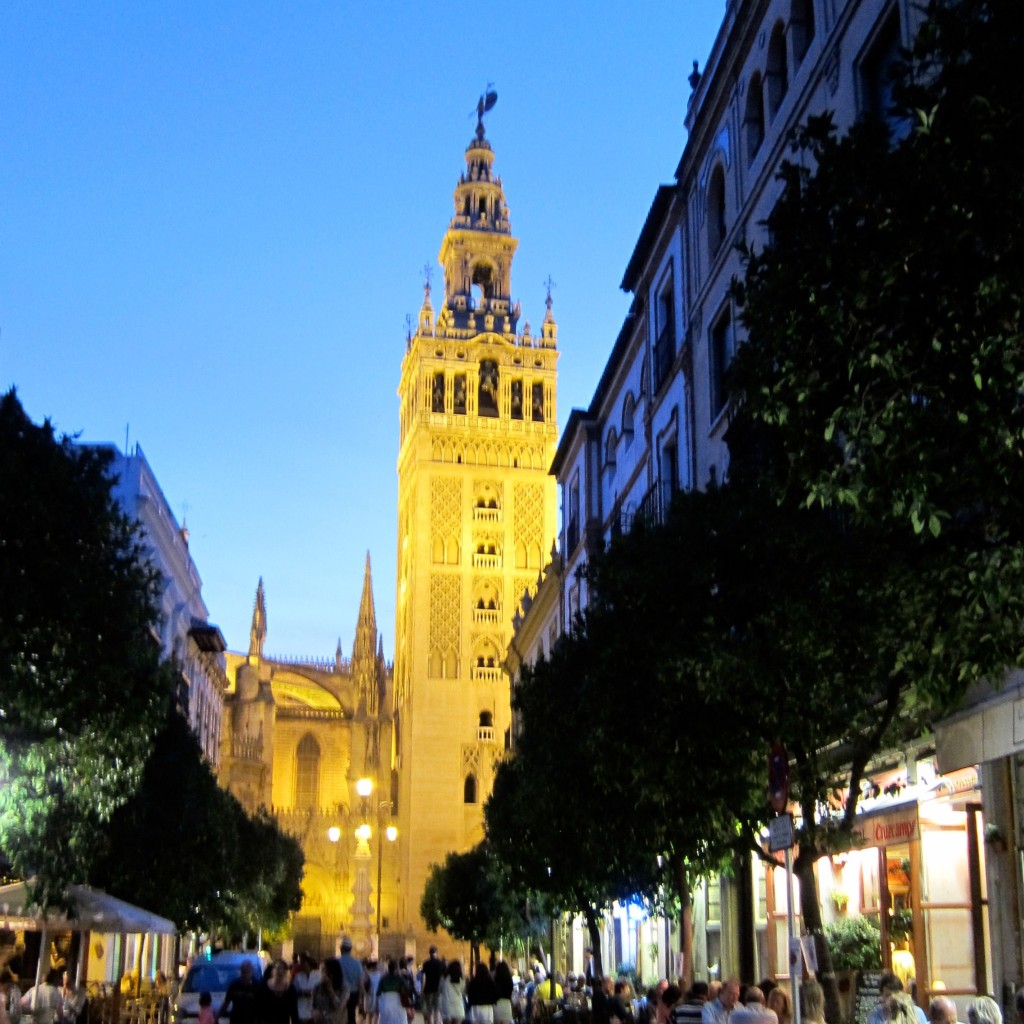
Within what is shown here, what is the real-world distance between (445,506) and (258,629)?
13844mm

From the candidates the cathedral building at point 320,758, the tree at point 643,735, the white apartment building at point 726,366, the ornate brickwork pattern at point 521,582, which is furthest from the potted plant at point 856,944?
the ornate brickwork pattern at point 521,582

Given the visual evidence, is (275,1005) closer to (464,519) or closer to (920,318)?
(920,318)

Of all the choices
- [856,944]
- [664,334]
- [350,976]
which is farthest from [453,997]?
[664,334]

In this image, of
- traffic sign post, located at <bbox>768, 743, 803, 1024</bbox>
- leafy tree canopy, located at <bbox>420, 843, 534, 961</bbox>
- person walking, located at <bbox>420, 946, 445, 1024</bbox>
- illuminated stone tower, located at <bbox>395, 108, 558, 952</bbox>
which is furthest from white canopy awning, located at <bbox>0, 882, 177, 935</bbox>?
illuminated stone tower, located at <bbox>395, 108, 558, 952</bbox>

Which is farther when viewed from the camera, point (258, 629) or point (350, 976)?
point (258, 629)

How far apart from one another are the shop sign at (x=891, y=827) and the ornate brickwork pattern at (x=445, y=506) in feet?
211

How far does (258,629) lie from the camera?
87.6 meters

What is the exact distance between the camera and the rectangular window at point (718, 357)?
85.3 feet

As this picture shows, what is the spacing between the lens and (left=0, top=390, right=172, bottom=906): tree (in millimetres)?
20094

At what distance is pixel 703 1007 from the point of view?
13.9m

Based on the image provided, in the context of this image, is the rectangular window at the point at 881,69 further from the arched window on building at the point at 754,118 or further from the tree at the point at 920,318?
the tree at the point at 920,318

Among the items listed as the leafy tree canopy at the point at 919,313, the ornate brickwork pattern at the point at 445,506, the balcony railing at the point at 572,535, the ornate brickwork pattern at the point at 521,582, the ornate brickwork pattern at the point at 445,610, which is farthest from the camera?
the ornate brickwork pattern at the point at 445,506

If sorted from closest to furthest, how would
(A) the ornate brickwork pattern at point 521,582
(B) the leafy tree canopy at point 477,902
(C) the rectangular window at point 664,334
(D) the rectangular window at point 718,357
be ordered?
(D) the rectangular window at point 718,357, (C) the rectangular window at point 664,334, (B) the leafy tree canopy at point 477,902, (A) the ornate brickwork pattern at point 521,582

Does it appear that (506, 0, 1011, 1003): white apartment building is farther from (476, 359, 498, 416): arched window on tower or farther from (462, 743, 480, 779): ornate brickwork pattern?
(476, 359, 498, 416): arched window on tower
